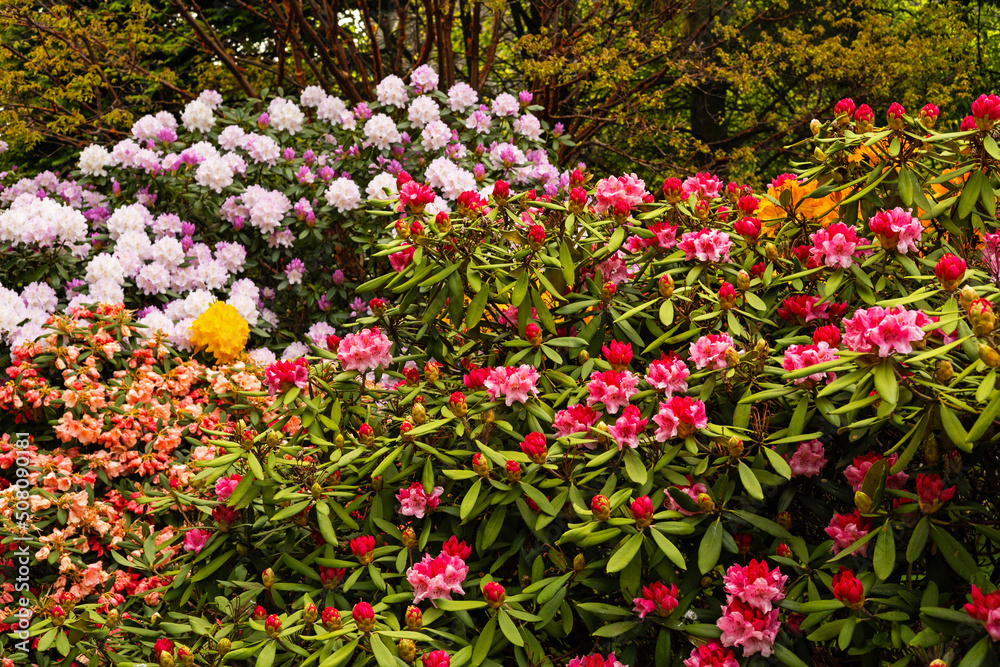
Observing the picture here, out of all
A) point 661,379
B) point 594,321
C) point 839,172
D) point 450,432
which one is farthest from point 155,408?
point 839,172

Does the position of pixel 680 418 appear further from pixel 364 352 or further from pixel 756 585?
pixel 364 352

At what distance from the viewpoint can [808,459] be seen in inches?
62.0

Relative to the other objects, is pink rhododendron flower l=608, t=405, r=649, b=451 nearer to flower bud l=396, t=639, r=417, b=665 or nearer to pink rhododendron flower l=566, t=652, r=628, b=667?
pink rhododendron flower l=566, t=652, r=628, b=667

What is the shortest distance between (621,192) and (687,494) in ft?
2.61

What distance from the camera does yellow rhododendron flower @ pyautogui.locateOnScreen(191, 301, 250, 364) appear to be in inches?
127

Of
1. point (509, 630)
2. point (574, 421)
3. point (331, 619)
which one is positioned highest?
point (574, 421)

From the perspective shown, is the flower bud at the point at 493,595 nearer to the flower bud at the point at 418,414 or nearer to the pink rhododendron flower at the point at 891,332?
the flower bud at the point at 418,414

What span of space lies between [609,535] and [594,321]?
22.0 inches

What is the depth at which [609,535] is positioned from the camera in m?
1.43

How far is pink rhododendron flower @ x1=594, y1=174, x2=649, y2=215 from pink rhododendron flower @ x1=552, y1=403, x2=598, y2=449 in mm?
564

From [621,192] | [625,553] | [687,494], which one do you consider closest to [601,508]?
[625,553]

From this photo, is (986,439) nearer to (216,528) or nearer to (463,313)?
(463,313)

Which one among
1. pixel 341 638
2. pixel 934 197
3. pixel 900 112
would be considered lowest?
pixel 341 638

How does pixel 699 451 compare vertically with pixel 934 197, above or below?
below
